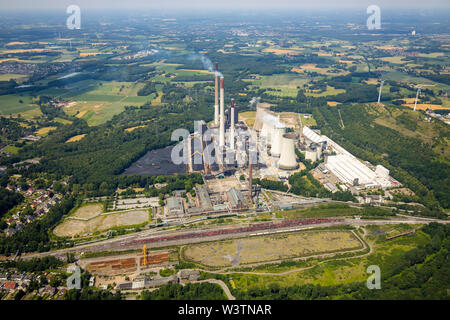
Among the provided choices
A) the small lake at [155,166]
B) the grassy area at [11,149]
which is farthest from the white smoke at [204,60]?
the grassy area at [11,149]

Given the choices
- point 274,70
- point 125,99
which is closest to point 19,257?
point 125,99

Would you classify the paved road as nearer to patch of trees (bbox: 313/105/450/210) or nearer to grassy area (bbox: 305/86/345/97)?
patch of trees (bbox: 313/105/450/210)

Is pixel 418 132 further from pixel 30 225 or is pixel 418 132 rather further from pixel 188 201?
pixel 30 225

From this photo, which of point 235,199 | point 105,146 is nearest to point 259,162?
point 235,199

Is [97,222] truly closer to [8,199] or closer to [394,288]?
[8,199]

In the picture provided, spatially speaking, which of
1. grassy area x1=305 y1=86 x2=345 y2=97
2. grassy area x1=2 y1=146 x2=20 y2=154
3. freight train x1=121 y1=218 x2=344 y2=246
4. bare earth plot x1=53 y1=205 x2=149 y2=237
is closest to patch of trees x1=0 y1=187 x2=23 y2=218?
bare earth plot x1=53 y1=205 x2=149 y2=237

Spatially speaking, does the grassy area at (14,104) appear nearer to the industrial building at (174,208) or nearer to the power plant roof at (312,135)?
the industrial building at (174,208)
